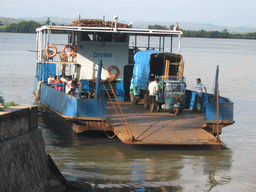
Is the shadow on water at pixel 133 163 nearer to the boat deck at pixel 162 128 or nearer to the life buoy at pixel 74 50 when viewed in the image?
the boat deck at pixel 162 128

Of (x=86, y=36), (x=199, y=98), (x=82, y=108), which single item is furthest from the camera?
(x=86, y=36)

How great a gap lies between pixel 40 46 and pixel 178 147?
32.7ft

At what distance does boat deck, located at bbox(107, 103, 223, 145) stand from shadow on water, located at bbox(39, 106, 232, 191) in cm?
54

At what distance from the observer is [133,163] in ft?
38.4

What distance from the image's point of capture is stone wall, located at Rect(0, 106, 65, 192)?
22.4 feet

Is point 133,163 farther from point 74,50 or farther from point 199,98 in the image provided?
point 74,50

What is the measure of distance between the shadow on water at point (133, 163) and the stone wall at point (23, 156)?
1.55 m

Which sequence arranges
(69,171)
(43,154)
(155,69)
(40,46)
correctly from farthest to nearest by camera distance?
(40,46) < (155,69) < (69,171) < (43,154)

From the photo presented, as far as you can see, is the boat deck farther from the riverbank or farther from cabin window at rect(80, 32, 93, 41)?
cabin window at rect(80, 32, 93, 41)

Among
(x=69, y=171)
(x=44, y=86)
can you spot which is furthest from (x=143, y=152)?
(x=44, y=86)

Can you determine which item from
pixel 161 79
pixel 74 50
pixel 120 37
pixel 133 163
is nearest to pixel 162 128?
pixel 133 163

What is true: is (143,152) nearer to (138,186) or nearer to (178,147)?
(178,147)

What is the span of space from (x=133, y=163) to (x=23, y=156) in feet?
15.5

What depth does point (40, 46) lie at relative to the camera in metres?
20.7
